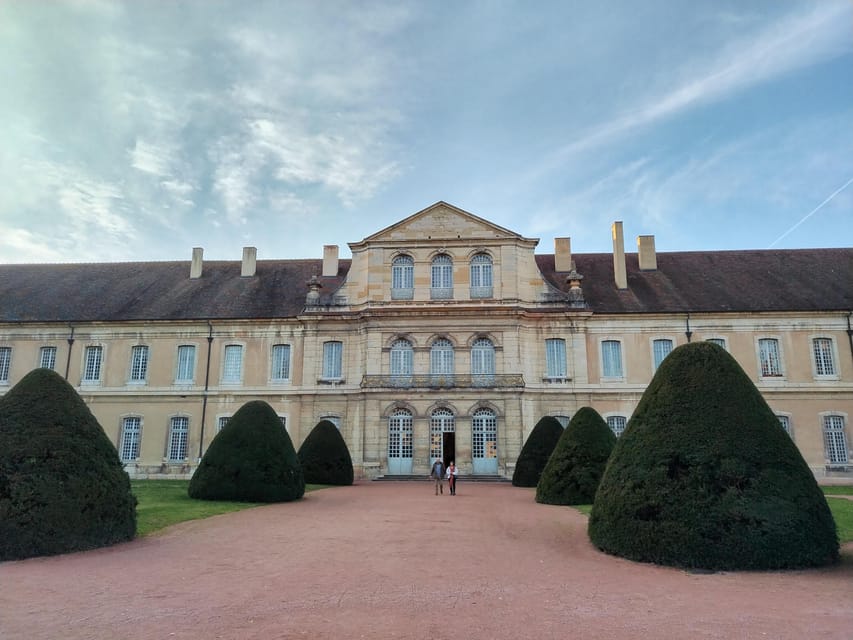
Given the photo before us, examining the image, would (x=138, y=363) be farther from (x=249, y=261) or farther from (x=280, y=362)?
(x=249, y=261)

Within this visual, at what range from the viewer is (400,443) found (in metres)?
24.5

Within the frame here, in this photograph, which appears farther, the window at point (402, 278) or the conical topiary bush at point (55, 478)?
the window at point (402, 278)

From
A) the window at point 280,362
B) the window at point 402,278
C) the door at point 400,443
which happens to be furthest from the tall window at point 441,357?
the window at point 280,362

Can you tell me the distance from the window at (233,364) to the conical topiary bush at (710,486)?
1969cm

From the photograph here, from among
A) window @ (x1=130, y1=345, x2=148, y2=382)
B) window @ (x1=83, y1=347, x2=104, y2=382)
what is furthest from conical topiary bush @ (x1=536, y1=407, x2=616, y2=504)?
window @ (x1=83, y1=347, x2=104, y2=382)

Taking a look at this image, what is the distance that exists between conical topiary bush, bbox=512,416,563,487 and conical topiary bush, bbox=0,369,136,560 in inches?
526

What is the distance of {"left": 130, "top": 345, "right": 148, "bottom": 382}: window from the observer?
26172 millimetres

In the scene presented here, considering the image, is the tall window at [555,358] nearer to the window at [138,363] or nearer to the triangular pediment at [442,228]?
the triangular pediment at [442,228]

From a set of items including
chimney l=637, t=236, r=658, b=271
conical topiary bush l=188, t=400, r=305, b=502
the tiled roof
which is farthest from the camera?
chimney l=637, t=236, r=658, b=271

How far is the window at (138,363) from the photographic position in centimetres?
2617

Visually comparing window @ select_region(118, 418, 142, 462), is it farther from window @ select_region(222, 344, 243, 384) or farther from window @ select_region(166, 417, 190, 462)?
window @ select_region(222, 344, 243, 384)

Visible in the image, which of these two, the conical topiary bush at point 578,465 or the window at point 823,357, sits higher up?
the window at point 823,357

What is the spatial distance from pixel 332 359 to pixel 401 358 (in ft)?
9.69

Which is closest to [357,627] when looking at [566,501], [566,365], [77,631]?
[77,631]
